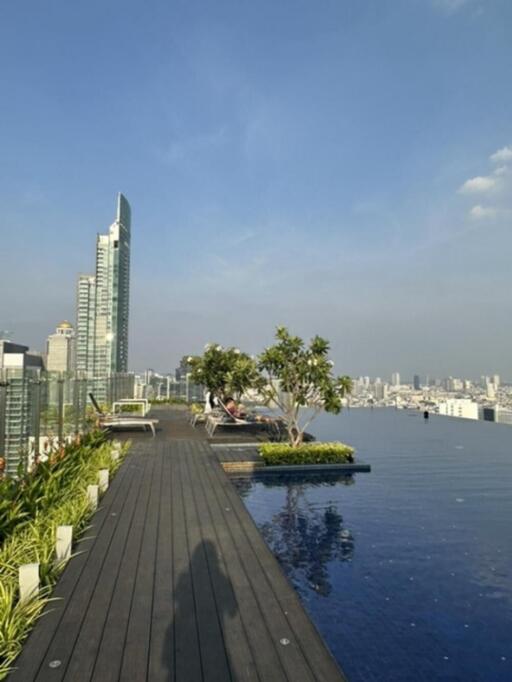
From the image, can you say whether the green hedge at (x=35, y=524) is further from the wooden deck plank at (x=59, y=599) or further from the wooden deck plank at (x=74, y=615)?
the wooden deck plank at (x=74, y=615)

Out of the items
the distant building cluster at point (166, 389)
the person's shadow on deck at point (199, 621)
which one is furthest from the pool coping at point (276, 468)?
the distant building cluster at point (166, 389)

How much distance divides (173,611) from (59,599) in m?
0.94

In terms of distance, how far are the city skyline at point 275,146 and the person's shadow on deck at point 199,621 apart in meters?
7.09

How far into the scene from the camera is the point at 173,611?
3.29 m

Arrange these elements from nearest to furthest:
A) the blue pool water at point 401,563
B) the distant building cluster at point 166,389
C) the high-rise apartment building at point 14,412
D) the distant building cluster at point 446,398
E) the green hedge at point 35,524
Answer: the green hedge at point 35,524 → the blue pool water at point 401,563 → the high-rise apartment building at point 14,412 → the distant building cluster at point 166,389 → the distant building cluster at point 446,398

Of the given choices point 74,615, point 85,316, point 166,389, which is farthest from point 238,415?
point 85,316

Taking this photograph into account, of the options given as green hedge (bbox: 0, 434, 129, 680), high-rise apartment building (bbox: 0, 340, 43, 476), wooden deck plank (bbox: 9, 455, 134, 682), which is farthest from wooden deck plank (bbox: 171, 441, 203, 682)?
high-rise apartment building (bbox: 0, 340, 43, 476)

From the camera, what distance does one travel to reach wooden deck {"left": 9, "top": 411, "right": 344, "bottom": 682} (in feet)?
8.54

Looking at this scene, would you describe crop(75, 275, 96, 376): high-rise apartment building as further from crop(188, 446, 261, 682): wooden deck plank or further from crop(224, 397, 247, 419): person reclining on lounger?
crop(188, 446, 261, 682): wooden deck plank

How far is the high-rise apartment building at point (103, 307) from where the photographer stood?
32.2 m

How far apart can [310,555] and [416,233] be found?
Result: 25.4 m

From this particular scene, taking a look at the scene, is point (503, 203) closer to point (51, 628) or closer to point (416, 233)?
point (416, 233)

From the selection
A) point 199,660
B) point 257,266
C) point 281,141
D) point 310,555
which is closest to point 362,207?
point 281,141

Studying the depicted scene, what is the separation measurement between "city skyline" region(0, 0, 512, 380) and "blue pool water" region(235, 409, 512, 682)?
3.35m
